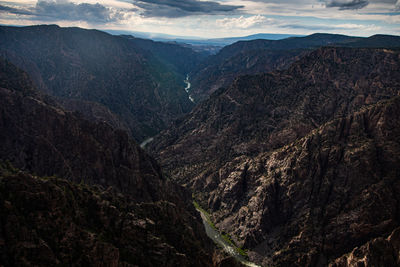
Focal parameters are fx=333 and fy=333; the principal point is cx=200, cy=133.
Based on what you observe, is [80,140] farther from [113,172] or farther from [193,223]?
[193,223]

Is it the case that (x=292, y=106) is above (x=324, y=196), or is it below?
above

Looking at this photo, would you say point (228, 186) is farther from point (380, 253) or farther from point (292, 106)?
point (380, 253)

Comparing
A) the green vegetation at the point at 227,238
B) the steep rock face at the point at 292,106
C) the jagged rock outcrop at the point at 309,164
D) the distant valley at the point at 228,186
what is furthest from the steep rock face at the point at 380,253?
the steep rock face at the point at 292,106

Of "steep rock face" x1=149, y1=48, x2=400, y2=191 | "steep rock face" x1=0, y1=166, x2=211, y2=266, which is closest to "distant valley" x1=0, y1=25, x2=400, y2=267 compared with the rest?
"steep rock face" x1=0, y1=166, x2=211, y2=266

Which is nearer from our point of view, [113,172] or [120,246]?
[120,246]

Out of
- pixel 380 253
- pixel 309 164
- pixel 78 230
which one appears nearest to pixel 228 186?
pixel 309 164

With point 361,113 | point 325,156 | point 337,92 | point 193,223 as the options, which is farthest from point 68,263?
point 337,92
